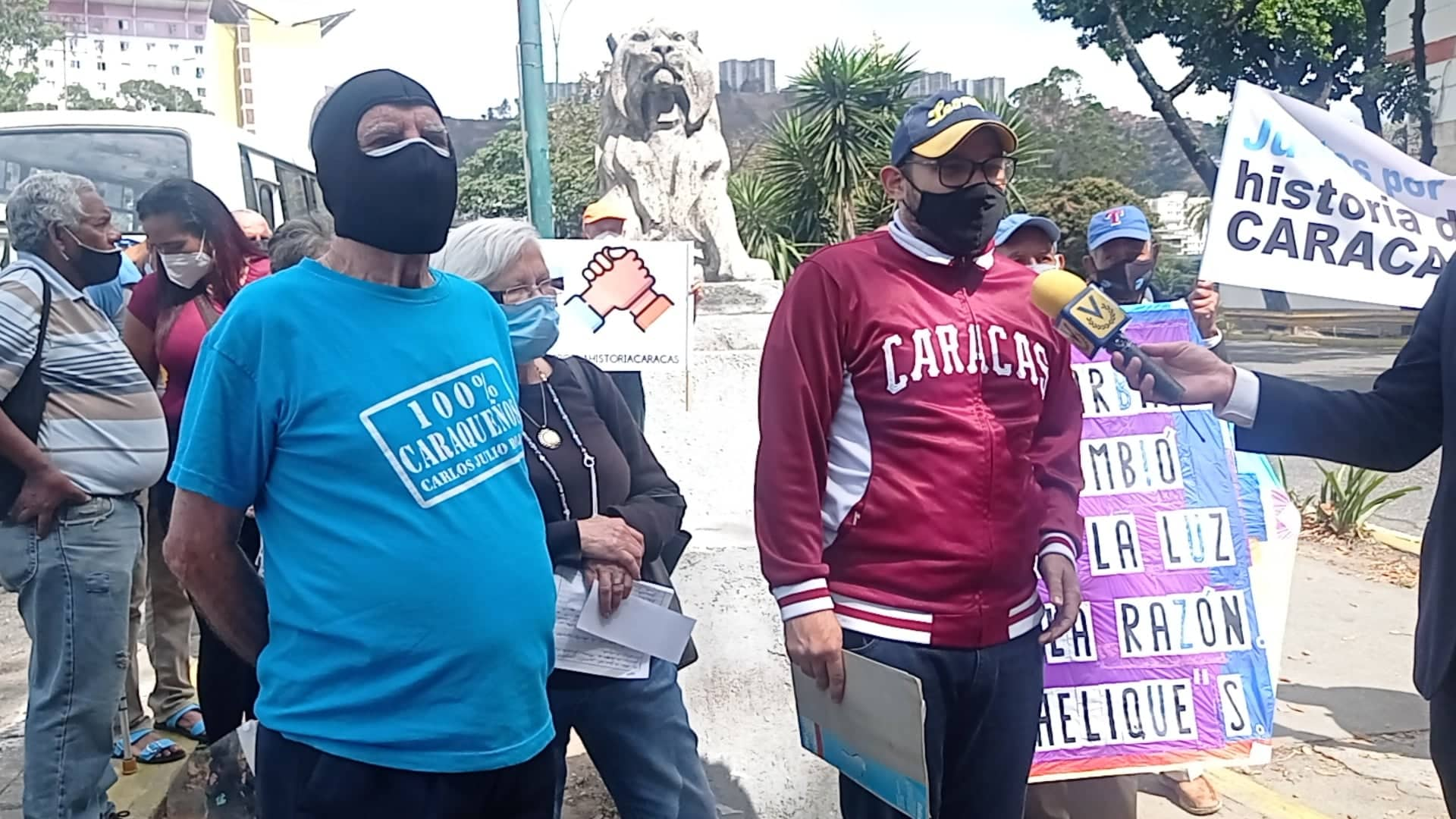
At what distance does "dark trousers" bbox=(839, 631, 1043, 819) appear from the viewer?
242 cm

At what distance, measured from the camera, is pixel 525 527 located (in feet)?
6.73

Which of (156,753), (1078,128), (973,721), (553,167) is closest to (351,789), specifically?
(973,721)

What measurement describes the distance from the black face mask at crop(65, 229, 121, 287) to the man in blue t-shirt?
1.88 m

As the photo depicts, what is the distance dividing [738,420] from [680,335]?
1.21 ft

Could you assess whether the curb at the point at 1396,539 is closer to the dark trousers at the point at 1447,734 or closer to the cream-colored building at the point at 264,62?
the dark trousers at the point at 1447,734

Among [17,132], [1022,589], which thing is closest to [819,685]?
[1022,589]

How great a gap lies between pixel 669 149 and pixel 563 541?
348 cm

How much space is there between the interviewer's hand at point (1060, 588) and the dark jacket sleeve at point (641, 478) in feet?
2.59

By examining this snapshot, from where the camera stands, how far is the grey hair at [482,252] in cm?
258

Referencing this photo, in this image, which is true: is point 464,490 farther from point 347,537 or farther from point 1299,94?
point 1299,94

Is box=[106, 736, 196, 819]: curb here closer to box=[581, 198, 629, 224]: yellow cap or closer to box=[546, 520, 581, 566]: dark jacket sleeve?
box=[546, 520, 581, 566]: dark jacket sleeve

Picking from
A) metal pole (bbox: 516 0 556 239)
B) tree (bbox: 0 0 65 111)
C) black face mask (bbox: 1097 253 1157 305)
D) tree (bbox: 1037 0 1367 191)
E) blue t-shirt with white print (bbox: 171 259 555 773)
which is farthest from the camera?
tree (bbox: 0 0 65 111)

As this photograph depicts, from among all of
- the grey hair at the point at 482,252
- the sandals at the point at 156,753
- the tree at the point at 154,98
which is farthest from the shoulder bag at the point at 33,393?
the tree at the point at 154,98

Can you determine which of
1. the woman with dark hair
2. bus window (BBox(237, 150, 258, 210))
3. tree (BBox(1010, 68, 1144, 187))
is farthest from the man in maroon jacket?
tree (BBox(1010, 68, 1144, 187))
